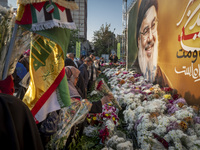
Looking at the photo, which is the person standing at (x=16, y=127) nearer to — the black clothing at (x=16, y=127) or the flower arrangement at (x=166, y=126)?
the black clothing at (x=16, y=127)

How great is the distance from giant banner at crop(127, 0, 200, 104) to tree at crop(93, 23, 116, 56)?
28675mm

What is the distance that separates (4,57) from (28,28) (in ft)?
1.58

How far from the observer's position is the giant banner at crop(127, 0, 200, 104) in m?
3.89

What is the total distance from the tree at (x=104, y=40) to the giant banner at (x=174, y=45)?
2868 centimetres

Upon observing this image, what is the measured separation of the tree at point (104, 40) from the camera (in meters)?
35.9

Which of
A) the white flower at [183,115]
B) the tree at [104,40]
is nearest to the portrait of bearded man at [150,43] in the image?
the white flower at [183,115]

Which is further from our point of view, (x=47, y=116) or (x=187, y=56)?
(x=187, y=56)

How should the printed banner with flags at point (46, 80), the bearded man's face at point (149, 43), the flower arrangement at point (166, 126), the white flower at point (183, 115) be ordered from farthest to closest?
the bearded man's face at point (149, 43) → the white flower at point (183, 115) → the flower arrangement at point (166, 126) → the printed banner with flags at point (46, 80)

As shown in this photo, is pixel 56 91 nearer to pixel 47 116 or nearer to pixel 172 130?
pixel 47 116

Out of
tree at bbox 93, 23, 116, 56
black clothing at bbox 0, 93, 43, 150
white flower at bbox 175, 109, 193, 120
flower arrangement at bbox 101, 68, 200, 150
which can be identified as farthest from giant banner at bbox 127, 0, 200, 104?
tree at bbox 93, 23, 116, 56

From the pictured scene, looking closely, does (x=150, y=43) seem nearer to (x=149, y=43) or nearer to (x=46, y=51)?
(x=149, y=43)

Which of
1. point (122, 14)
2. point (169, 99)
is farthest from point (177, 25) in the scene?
point (122, 14)

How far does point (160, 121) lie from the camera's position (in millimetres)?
3037

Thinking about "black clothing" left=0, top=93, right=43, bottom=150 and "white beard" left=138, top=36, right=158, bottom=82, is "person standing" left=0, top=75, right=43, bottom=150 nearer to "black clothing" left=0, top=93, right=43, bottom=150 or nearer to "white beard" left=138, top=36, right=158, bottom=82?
"black clothing" left=0, top=93, right=43, bottom=150
